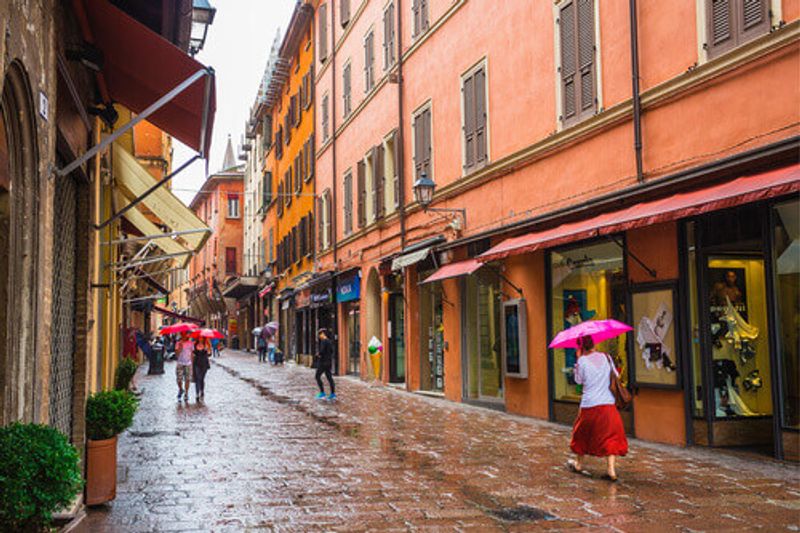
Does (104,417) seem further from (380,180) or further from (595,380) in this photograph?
(380,180)

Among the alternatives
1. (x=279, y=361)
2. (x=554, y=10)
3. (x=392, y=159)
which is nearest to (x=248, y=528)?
(x=554, y=10)

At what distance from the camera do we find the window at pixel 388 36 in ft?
76.7

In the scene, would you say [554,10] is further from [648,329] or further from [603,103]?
[648,329]

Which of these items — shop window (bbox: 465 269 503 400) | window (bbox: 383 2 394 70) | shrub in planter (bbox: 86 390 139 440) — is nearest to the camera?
shrub in planter (bbox: 86 390 139 440)

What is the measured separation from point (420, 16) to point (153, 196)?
406 inches

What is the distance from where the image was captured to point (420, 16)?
834 inches

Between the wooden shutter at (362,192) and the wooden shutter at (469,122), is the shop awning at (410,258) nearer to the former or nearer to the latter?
the wooden shutter at (469,122)

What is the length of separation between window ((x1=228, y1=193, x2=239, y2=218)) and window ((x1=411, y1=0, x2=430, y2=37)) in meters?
47.8

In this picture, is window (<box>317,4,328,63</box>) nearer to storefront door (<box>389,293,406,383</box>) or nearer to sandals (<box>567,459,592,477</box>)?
storefront door (<box>389,293,406,383</box>)

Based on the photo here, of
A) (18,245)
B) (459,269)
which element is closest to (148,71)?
(18,245)

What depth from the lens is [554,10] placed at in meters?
14.3

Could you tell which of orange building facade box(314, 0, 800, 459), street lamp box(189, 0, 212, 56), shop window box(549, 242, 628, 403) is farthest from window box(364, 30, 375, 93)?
street lamp box(189, 0, 212, 56)

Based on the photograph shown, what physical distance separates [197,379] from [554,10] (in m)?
11.3

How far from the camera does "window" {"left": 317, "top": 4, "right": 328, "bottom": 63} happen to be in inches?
1267
